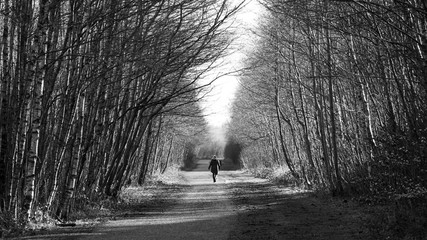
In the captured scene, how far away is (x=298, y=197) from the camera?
61.4ft

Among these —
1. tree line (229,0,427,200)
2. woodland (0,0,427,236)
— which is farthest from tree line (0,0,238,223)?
tree line (229,0,427,200)


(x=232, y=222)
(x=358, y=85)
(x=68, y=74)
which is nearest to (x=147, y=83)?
(x=68, y=74)

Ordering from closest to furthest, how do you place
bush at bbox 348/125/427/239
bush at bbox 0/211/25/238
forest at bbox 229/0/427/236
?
bush at bbox 348/125/427/239 → bush at bbox 0/211/25/238 → forest at bbox 229/0/427/236

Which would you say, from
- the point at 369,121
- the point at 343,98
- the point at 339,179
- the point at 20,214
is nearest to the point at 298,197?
the point at 339,179

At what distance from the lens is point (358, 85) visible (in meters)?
14.1

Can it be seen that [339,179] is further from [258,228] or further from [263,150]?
[263,150]

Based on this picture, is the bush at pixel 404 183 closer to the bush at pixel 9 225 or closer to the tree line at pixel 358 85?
the tree line at pixel 358 85

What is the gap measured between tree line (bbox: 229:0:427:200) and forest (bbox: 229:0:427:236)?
0.03m

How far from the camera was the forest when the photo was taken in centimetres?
962

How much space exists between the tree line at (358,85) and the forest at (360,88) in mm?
28

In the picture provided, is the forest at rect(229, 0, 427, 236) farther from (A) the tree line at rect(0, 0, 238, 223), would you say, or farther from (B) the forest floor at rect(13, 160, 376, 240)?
(A) the tree line at rect(0, 0, 238, 223)

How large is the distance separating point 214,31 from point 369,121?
14.8 feet

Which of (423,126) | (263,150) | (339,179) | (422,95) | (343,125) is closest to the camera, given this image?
(423,126)

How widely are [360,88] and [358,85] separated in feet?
0.30
